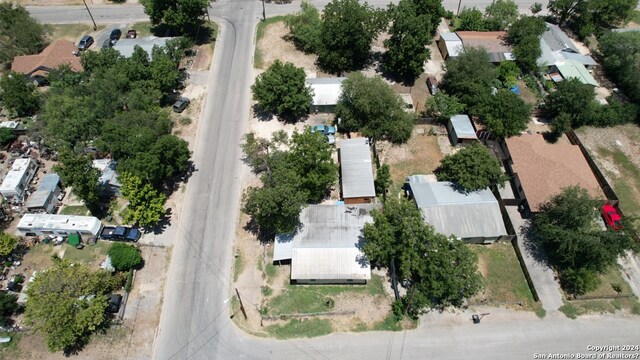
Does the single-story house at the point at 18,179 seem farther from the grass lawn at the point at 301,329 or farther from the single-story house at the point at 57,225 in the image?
the grass lawn at the point at 301,329

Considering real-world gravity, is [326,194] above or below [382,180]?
below

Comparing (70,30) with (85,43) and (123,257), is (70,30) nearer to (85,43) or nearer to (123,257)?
(85,43)

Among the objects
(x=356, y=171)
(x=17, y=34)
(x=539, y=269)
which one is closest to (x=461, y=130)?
(x=356, y=171)

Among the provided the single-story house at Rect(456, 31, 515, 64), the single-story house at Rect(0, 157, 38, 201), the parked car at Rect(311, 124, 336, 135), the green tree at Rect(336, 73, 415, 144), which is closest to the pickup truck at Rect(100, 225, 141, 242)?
the single-story house at Rect(0, 157, 38, 201)

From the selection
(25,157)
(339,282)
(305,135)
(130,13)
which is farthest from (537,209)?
(130,13)

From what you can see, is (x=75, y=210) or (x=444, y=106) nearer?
(x=75, y=210)

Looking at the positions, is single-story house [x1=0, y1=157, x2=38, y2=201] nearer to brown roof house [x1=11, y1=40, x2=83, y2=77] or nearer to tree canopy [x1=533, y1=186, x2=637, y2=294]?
brown roof house [x1=11, y1=40, x2=83, y2=77]

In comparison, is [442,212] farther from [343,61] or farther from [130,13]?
[130,13]
